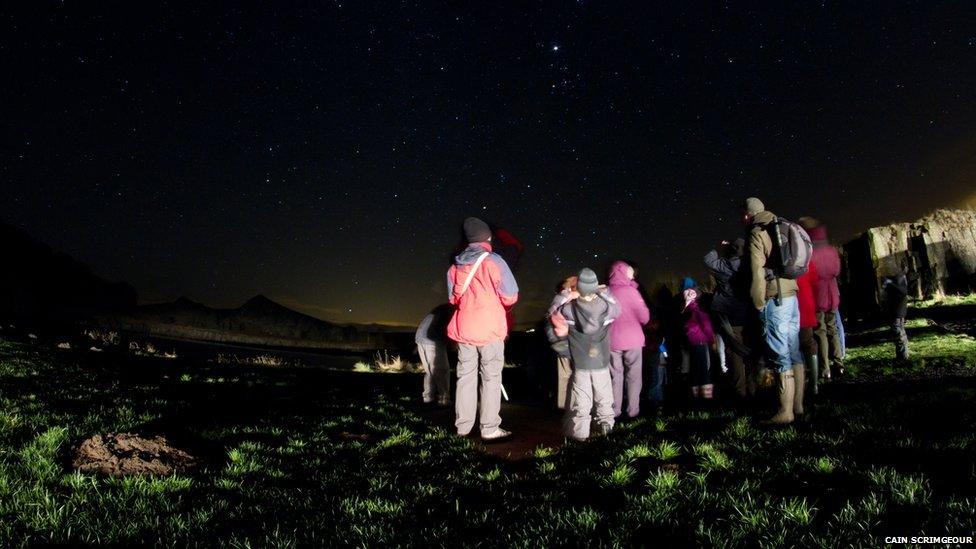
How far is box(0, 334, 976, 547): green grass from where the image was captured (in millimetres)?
3211

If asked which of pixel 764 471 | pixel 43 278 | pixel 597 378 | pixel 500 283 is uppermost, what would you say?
pixel 43 278

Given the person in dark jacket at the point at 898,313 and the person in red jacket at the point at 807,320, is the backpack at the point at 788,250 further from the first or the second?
the person in dark jacket at the point at 898,313

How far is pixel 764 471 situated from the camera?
12.9 ft

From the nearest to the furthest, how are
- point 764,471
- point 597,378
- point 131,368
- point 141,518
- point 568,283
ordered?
1. point 141,518
2. point 764,471
3. point 597,378
4. point 568,283
5. point 131,368

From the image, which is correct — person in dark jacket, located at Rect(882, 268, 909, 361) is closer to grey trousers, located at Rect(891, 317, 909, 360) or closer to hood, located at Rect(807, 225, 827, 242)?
grey trousers, located at Rect(891, 317, 909, 360)

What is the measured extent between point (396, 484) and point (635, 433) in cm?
288

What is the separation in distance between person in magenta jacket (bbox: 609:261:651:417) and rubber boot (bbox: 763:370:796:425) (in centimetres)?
214

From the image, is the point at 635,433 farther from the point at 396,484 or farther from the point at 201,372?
the point at 201,372

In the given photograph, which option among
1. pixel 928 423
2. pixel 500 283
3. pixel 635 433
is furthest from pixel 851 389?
pixel 500 283

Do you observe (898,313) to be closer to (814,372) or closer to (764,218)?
(814,372)

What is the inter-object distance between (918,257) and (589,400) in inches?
1064

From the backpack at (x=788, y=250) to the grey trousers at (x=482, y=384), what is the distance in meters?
3.44

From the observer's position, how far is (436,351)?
8.66 meters

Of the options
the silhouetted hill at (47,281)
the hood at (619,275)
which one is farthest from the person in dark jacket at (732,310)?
the silhouetted hill at (47,281)
